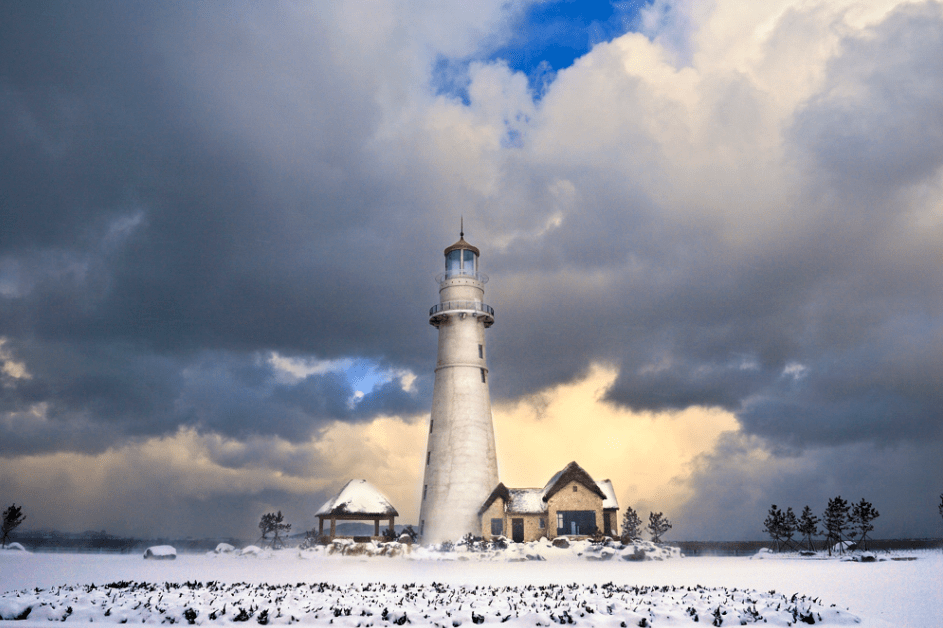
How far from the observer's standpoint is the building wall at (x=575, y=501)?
46.4m

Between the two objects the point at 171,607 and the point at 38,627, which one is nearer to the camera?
the point at 38,627

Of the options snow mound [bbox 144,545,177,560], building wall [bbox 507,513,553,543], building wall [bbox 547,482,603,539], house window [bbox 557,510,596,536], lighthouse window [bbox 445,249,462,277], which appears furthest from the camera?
lighthouse window [bbox 445,249,462,277]

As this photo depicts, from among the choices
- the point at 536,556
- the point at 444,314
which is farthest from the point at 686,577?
the point at 444,314

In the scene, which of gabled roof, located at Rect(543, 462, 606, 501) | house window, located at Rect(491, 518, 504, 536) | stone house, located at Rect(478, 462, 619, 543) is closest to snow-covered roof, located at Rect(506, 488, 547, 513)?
stone house, located at Rect(478, 462, 619, 543)

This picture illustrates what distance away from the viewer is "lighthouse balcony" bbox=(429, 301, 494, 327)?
48875 mm

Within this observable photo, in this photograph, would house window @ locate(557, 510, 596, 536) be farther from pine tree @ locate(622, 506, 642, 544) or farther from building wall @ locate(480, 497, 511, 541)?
pine tree @ locate(622, 506, 642, 544)

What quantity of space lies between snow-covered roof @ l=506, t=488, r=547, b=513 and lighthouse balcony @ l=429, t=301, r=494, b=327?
1309 centimetres

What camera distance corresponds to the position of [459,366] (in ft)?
159

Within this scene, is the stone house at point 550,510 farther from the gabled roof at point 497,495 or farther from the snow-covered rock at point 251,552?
the snow-covered rock at point 251,552

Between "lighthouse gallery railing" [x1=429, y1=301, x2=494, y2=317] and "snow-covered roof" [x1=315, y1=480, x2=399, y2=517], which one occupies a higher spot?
"lighthouse gallery railing" [x1=429, y1=301, x2=494, y2=317]

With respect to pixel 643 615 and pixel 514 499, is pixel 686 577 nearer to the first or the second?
pixel 643 615

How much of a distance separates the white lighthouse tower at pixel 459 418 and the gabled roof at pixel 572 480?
177 inches

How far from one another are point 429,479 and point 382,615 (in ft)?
113

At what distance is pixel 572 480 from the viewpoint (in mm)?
46969
